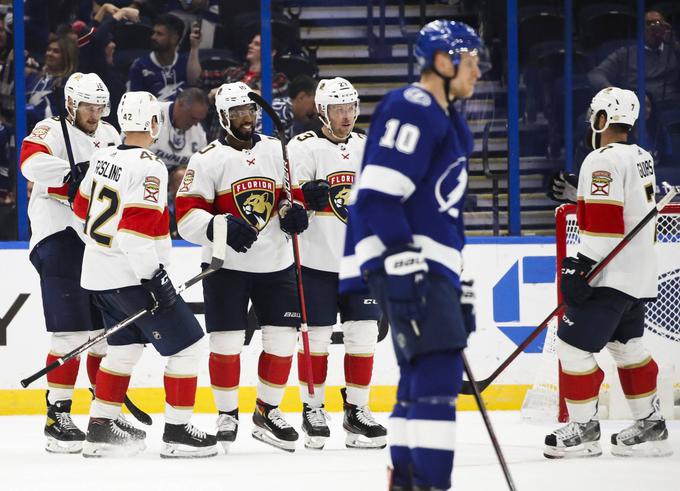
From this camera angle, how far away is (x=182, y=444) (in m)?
4.54

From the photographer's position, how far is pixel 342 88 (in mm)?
4863

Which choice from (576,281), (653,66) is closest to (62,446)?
(576,281)

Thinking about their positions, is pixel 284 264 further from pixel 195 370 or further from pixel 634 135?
pixel 634 135

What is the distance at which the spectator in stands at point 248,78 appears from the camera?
6445 mm

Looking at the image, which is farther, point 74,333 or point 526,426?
point 526,426

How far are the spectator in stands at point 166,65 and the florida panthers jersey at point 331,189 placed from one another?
181cm

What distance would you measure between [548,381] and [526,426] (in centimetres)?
38

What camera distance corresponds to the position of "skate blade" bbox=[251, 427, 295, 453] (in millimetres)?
4723

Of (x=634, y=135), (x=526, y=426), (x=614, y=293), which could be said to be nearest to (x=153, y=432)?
(x=526, y=426)

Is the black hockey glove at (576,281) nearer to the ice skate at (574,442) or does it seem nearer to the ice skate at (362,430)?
→ the ice skate at (574,442)

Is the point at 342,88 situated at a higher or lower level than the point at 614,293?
higher

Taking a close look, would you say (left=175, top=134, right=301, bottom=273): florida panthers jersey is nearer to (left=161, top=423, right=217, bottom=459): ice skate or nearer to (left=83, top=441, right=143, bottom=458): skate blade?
(left=161, top=423, right=217, bottom=459): ice skate

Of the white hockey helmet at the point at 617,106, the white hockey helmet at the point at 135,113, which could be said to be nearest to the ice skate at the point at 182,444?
the white hockey helmet at the point at 135,113

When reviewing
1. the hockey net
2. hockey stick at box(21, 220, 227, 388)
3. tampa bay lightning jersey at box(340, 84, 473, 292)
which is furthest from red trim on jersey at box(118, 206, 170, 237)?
the hockey net
